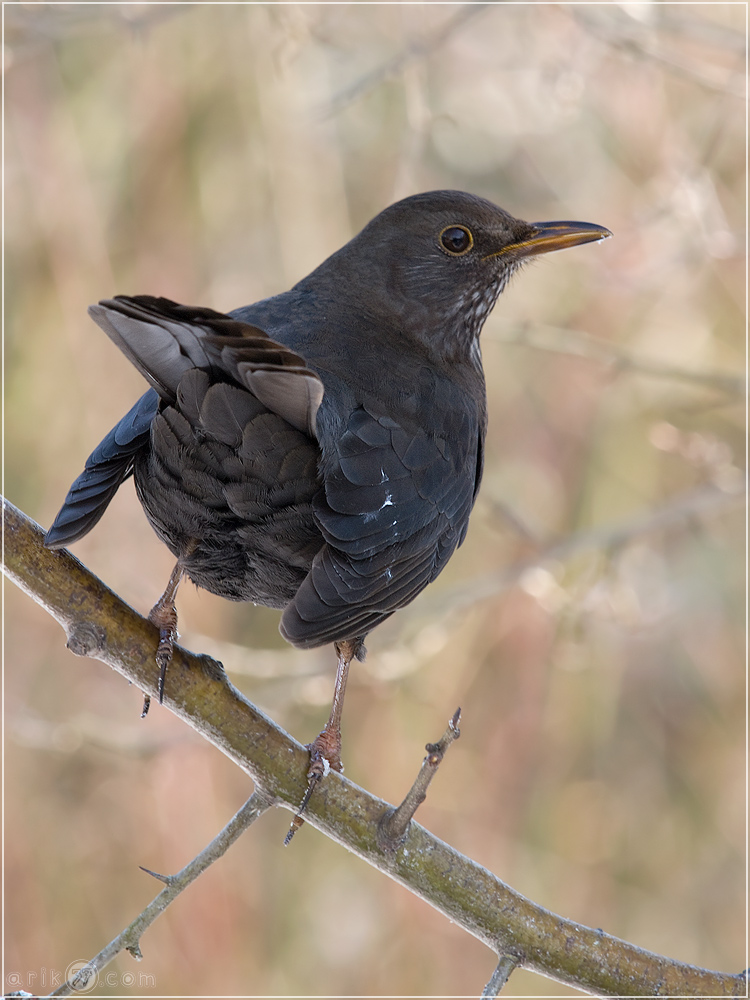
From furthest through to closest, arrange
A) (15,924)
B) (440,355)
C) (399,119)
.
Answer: (399,119)
(15,924)
(440,355)

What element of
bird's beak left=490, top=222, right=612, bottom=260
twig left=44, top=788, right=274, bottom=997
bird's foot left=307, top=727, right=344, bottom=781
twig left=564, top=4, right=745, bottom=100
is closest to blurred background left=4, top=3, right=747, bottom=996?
twig left=564, top=4, right=745, bottom=100

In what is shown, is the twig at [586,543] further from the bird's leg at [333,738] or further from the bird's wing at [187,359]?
the bird's wing at [187,359]

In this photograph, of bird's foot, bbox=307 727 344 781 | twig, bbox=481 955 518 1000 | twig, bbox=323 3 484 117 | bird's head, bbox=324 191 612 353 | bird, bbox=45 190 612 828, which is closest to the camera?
bird, bbox=45 190 612 828

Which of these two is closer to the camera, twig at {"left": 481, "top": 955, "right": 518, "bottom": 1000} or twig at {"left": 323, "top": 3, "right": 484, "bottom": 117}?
twig at {"left": 481, "top": 955, "right": 518, "bottom": 1000}

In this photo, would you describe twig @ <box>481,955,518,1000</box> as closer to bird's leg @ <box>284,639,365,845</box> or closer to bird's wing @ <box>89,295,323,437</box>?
bird's leg @ <box>284,639,365,845</box>

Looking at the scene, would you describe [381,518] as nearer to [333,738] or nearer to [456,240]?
[333,738]

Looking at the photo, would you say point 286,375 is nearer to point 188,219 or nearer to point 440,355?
point 440,355

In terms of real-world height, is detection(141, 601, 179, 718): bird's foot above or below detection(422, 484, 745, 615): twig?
above

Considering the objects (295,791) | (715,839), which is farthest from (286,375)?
(715,839)
